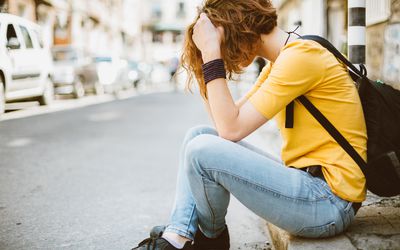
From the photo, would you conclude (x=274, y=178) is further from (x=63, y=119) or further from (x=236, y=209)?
(x=63, y=119)

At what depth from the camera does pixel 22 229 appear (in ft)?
9.48

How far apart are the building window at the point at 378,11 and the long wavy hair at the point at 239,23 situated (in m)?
3.60

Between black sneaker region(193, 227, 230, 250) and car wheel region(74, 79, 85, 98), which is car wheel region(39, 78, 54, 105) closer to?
car wheel region(74, 79, 85, 98)

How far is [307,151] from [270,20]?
2.04ft

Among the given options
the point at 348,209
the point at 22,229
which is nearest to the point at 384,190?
the point at 348,209

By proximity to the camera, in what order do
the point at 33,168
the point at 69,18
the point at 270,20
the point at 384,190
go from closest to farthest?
the point at 384,190 < the point at 270,20 < the point at 33,168 < the point at 69,18

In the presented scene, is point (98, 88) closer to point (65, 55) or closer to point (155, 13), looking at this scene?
point (65, 55)

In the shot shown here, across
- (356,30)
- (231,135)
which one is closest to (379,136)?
(231,135)

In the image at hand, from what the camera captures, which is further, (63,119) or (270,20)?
(63,119)

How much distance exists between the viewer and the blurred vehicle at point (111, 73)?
55.4 ft

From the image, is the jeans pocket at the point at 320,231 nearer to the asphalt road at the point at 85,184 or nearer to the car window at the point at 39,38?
the asphalt road at the point at 85,184

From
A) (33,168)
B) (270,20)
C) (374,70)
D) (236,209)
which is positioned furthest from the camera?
(374,70)

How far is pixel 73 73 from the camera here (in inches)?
568

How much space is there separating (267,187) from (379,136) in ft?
1.64
